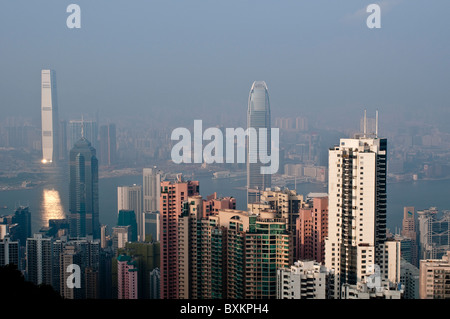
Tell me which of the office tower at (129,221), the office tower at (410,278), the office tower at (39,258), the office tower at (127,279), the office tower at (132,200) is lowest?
the office tower at (127,279)

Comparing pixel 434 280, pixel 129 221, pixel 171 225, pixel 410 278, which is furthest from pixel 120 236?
pixel 434 280

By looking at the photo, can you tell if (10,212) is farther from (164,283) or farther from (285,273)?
(285,273)

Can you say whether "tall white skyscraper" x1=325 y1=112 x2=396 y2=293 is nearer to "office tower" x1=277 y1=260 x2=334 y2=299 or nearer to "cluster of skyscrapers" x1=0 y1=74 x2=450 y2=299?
"cluster of skyscrapers" x1=0 y1=74 x2=450 y2=299

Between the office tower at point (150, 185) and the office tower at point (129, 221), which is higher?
the office tower at point (150, 185)

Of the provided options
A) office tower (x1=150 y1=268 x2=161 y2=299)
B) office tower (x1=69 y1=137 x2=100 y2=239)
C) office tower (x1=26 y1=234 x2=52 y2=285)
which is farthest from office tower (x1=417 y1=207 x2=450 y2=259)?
office tower (x1=69 y1=137 x2=100 y2=239)

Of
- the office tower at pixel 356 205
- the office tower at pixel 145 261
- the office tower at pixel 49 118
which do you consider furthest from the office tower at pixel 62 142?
the office tower at pixel 356 205

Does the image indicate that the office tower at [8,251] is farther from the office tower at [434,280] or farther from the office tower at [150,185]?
the office tower at [434,280]
